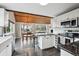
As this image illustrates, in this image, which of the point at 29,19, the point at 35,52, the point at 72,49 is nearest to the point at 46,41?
the point at 35,52

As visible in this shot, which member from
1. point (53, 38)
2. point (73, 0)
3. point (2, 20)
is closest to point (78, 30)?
point (53, 38)

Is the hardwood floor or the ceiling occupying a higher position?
the ceiling

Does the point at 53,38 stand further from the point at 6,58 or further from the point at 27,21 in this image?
the point at 6,58

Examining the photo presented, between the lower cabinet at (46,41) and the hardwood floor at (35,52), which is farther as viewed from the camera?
the lower cabinet at (46,41)

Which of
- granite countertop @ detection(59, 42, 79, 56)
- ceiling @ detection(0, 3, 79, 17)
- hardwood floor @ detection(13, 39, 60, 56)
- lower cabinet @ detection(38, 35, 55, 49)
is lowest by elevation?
hardwood floor @ detection(13, 39, 60, 56)

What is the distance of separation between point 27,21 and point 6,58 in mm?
7488

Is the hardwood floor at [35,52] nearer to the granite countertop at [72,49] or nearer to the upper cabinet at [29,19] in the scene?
the granite countertop at [72,49]

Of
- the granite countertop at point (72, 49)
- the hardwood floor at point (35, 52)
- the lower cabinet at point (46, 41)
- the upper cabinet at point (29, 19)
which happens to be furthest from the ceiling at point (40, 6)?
the upper cabinet at point (29, 19)

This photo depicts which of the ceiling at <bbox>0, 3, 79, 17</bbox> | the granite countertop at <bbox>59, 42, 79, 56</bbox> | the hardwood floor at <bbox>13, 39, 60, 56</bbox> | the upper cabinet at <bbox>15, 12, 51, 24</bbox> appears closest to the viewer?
the granite countertop at <bbox>59, 42, 79, 56</bbox>

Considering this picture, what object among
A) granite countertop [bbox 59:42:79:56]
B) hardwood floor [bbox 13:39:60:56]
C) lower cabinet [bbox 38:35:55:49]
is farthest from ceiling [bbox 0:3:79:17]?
granite countertop [bbox 59:42:79:56]

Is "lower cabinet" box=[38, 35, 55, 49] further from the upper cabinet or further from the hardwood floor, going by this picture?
the upper cabinet

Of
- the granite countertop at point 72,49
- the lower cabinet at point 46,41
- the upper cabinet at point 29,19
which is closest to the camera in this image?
the granite countertop at point 72,49

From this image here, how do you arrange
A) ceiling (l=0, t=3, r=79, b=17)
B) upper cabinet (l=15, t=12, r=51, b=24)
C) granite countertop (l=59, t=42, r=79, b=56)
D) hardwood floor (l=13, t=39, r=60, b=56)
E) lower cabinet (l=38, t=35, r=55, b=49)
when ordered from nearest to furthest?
granite countertop (l=59, t=42, r=79, b=56)
ceiling (l=0, t=3, r=79, b=17)
hardwood floor (l=13, t=39, r=60, b=56)
lower cabinet (l=38, t=35, r=55, b=49)
upper cabinet (l=15, t=12, r=51, b=24)

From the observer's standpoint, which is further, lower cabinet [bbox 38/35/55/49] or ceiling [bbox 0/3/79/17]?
lower cabinet [bbox 38/35/55/49]
